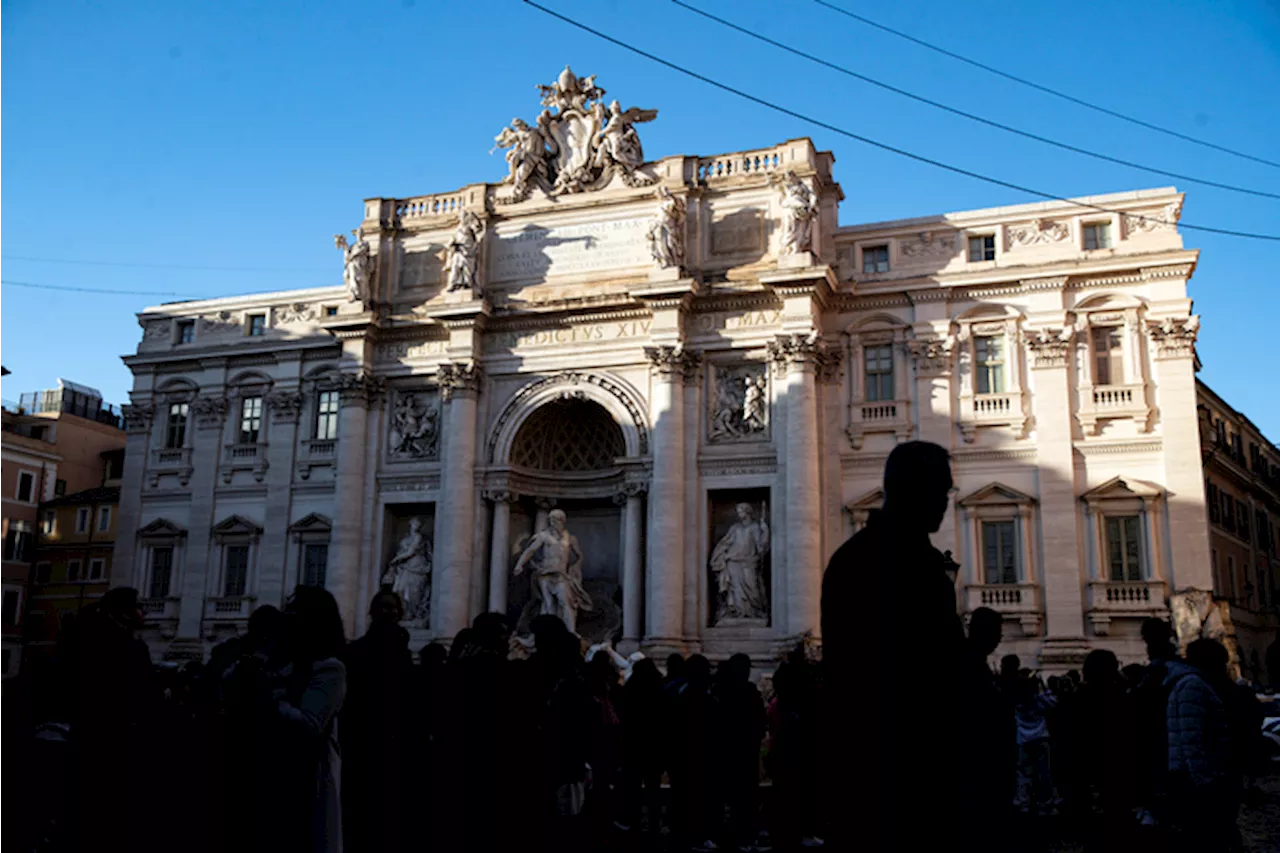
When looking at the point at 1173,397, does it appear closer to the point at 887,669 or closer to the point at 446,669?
the point at 446,669

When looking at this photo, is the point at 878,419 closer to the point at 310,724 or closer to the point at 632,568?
the point at 632,568

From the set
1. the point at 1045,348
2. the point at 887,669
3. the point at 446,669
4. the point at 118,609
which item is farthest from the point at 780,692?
the point at 1045,348

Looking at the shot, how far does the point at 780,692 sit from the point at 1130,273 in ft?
59.4

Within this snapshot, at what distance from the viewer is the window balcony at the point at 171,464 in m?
34.1

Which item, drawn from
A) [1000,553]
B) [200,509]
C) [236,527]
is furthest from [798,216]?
[200,509]

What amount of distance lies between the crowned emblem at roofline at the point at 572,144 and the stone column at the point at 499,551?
8.29 meters

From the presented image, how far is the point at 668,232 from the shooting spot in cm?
2877

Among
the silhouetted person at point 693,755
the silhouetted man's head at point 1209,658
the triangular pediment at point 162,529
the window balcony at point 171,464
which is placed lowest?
the silhouetted person at point 693,755

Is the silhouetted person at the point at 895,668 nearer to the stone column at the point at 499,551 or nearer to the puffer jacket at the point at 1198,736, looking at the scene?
the puffer jacket at the point at 1198,736

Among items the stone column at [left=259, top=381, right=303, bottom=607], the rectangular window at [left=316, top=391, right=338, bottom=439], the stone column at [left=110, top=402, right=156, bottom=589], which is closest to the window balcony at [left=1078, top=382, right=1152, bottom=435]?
the rectangular window at [left=316, top=391, right=338, bottom=439]

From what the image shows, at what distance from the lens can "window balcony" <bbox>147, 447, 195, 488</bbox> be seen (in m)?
34.1

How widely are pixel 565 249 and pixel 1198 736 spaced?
2435 centimetres

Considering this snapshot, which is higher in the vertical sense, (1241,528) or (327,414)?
(327,414)

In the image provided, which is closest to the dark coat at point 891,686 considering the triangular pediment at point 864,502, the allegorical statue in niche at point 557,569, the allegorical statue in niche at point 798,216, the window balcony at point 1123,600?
the window balcony at point 1123,600
